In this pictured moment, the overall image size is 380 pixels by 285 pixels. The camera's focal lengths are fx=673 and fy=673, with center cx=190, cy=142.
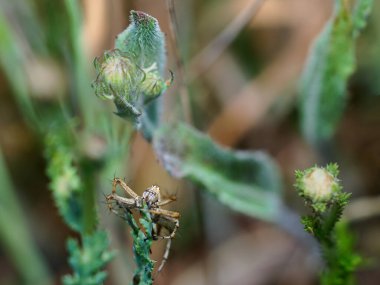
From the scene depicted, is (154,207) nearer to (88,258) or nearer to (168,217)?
(168,217)

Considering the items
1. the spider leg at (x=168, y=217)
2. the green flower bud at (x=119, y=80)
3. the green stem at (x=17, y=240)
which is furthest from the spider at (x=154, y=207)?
the green stem at (x=17, y=240)

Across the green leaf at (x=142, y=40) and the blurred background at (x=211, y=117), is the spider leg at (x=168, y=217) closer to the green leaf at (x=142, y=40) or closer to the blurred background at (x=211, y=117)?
the green leaf at (x=142, y=40)

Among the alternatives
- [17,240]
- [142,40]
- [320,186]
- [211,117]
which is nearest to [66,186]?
[142,40]

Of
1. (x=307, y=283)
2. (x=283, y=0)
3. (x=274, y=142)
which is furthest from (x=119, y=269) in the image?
(x=283, y=0)

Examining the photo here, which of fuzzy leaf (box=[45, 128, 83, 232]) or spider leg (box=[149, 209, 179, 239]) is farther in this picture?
fuzzy leaf (box=[45, 128, 83, 232])

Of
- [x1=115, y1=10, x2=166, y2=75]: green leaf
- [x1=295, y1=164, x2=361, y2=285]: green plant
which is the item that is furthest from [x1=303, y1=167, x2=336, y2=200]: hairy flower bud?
[x1=115, y1=10, x2=166, y2=75]: green leaf

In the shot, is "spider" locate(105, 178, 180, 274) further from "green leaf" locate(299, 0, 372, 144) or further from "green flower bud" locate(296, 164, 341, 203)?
"green leaf" locate(299, 0, 372, 144)

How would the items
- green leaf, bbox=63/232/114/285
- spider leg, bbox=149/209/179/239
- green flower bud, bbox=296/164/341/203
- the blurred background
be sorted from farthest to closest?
the blurred background, green leaf, bbox=63/232/114/285, spider leg, bbox=149/209/179/239, green flower bud, bbox=296/164/341/203
